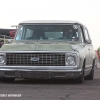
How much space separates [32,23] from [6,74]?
2.34m

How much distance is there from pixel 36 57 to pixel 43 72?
47 centimetres

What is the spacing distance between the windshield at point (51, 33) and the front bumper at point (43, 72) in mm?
1707

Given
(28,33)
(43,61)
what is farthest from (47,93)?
(28,33)

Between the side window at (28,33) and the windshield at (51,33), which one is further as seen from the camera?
the side window at (28,33)

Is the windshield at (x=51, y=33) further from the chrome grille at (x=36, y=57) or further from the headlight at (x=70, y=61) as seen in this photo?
the headlight at (x=70, y=61)

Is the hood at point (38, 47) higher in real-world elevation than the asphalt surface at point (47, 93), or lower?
higher

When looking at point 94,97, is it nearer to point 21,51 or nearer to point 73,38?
point 21,51

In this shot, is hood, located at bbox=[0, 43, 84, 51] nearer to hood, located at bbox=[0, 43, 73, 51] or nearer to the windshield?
hood, located at bbox=[0, 43, 73, 51]

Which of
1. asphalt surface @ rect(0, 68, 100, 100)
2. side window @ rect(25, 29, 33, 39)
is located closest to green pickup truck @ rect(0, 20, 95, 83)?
side window @ rect(25, 29, 33, 39)

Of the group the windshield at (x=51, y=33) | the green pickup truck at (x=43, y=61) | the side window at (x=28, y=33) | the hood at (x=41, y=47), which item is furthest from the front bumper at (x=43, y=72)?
the side window at (x=28, y=33)

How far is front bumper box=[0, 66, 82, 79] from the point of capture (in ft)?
44.4

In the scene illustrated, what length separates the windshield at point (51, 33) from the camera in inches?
597

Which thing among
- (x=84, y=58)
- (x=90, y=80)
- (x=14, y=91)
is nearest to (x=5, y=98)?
(x=14, y=91)

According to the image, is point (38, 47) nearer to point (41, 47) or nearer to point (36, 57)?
point (41, 47)
